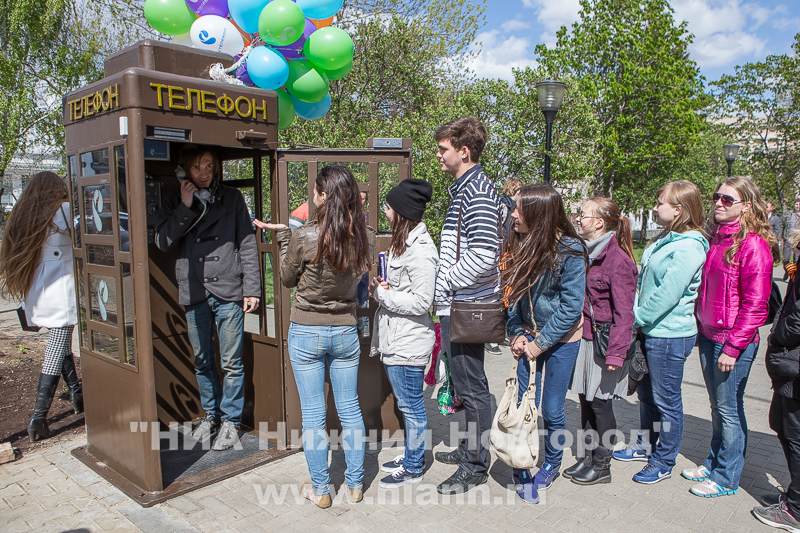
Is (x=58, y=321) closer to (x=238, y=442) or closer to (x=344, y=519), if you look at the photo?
(x=238, y=442)

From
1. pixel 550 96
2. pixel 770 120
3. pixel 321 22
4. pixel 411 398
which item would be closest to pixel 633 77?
pixel 770 120

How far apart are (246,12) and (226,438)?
306cm

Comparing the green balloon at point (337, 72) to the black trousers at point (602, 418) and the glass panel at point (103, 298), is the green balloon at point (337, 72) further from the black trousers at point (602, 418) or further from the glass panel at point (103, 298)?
the black trousers at point (602, 418)

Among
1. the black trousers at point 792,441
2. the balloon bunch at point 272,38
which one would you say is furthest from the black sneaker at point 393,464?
the balloon bunch at point 272,38

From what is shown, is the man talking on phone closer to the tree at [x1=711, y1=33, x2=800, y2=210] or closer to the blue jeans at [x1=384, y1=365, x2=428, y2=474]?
the blue jeans at [x1=384, y1=365, x2=428, y2=474]

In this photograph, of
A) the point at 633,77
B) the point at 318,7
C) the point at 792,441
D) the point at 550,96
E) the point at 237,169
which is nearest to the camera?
the point at 792,441

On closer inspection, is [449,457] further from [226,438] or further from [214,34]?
[214,34]

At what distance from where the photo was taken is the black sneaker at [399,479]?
11.2 feet

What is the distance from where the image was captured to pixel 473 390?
3.30 metres

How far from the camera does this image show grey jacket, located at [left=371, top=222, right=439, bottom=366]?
124 inches

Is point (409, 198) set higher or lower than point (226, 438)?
higher

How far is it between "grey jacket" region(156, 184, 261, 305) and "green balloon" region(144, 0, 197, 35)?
4.03 feet

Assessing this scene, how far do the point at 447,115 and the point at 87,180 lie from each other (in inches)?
273

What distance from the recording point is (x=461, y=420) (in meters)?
A: 4.64
